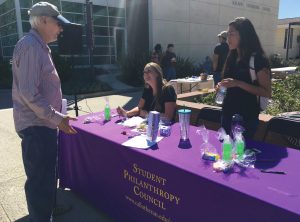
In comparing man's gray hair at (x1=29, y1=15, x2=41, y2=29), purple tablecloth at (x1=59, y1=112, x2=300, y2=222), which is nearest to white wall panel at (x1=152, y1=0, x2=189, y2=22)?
purple tablecloth at (x1=59, y1=112, x2=300, y2=222)

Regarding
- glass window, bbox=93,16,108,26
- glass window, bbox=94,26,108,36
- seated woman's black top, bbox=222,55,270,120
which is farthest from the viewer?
glass window, bbox=94,26,108,36

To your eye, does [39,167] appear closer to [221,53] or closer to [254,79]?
[254,79]

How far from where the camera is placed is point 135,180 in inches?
95.5

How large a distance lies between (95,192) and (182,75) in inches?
496

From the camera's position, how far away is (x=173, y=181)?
2.06 meters

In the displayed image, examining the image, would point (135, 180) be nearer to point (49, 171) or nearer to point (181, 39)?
point (49, 171)

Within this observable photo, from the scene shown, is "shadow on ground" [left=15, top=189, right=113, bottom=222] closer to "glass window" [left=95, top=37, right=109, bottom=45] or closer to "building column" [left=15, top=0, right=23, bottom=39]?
"building column" [left=15, top=0, right=23, bottom=39]

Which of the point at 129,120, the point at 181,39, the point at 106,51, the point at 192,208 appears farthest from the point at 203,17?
the point at 192,208

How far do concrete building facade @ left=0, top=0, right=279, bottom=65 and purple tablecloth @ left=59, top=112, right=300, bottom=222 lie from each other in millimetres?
14142

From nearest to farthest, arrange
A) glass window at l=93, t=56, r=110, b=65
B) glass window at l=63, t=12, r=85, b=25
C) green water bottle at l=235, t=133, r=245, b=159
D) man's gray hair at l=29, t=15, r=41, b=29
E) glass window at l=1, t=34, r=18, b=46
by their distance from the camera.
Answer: green water bottle at l=235, t=133, r=245, b=159 → man's gray hair at l=29, t=15, r=41, b=29 → glass window at l=63, t=12, r=85, b=25 → glass window at l=1, t=34, r=18, b=46 → glass window at l=93, t=56, r=110, b=65

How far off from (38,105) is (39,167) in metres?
0.56

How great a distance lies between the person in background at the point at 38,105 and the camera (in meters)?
2.17

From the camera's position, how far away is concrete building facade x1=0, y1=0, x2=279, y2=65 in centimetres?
1667

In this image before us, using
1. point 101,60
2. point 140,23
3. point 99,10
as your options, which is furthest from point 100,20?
point 140,23
